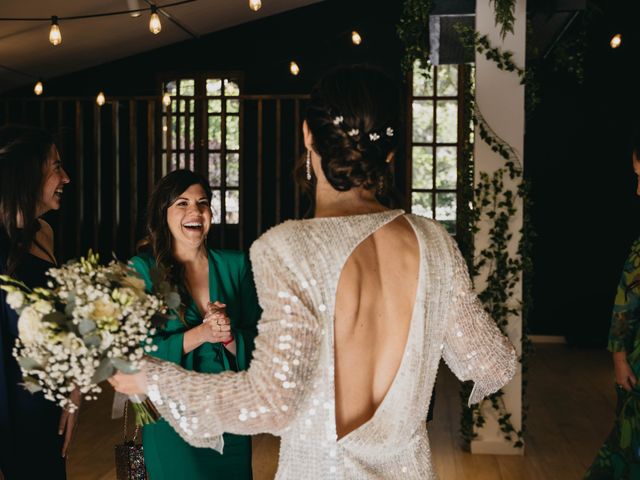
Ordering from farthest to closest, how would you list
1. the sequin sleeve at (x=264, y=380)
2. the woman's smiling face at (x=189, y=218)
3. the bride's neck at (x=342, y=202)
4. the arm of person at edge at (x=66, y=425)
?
the woman's smiling face at (x=189, y=218) → the arm of person at edge at (x=66, y=425) → the bride's neck at (x=342, y=202) → the sequin sleeve at (x=264, y=380)

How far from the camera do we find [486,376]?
1715 millimetres

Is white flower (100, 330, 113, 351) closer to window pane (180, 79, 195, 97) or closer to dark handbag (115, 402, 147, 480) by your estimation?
dark handbag (115, 402, 147, 480)

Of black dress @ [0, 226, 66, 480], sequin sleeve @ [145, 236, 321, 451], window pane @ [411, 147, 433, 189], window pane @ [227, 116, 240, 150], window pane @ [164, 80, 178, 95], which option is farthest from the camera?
window pane @ [164, 80, 178, 95]

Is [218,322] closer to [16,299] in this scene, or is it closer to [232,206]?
[16,299]

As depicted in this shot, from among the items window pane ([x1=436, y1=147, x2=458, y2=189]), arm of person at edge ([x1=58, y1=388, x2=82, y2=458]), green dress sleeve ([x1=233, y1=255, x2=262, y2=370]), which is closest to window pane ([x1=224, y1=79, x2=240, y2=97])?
window pane ([x1=436, y1=147, x2=458, y2=189])

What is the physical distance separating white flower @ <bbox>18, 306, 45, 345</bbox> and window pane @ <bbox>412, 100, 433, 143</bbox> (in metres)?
8.83

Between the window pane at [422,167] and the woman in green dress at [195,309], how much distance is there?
284 inches

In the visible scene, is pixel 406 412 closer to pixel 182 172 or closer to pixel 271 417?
pixel 271 417

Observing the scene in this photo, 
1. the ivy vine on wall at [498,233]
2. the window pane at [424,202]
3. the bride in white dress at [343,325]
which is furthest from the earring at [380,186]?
the window pane at [424,202]

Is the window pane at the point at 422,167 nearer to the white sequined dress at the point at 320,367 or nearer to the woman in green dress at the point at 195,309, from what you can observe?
the woman in green dress at the point at 195,309

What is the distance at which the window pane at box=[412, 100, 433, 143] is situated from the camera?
1023 cm

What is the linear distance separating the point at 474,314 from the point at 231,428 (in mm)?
556

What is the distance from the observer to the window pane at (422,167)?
10.3m

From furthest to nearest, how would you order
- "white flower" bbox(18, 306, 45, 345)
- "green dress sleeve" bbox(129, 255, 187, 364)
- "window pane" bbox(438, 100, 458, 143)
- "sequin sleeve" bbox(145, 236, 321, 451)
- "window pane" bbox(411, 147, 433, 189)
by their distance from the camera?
1. "window pane" bbox(411, 147, 433, 189)
2. "window pane" bbox(438, 100, 458, 143)
3. "green dress sleeve" bbox(129, 255, 187, 364)
4. "white flower" bbox(18, 306, 45, 345)
5. "sequin sleeve" bbox(145, 236, 321, 451)
